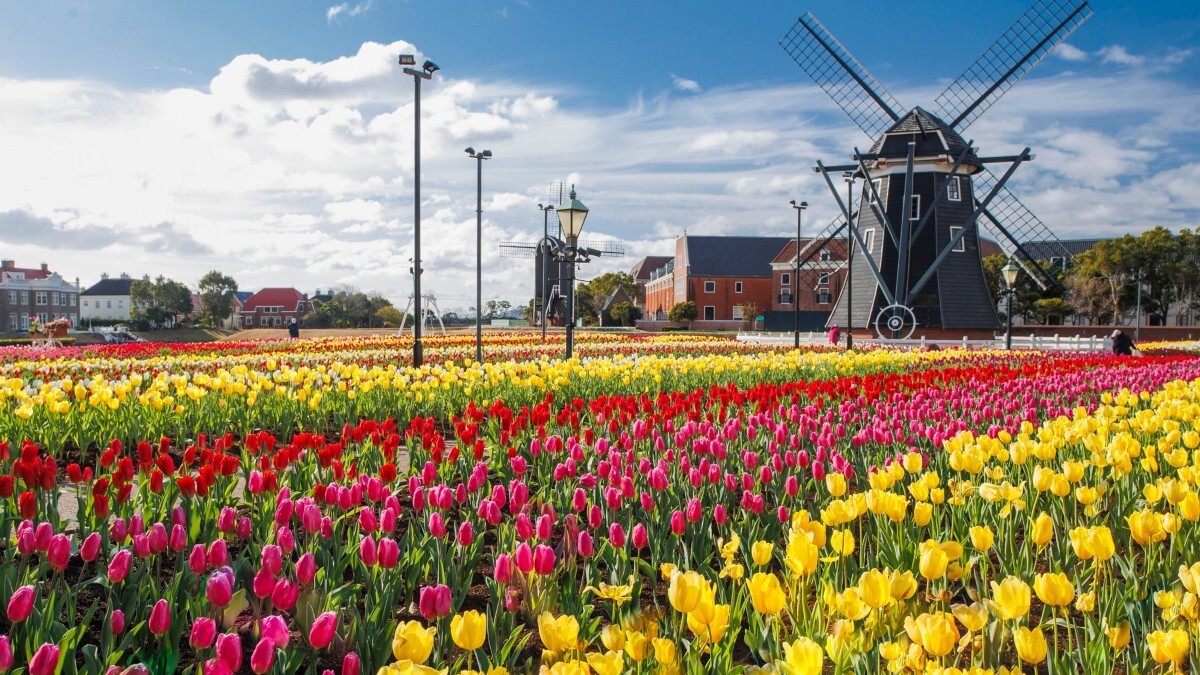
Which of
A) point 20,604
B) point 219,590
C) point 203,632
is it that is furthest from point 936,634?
point 20,604

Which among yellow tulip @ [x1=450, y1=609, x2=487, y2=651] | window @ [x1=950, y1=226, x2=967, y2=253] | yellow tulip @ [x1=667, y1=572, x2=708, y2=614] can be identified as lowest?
yellow tulip @ [x1=450, y1=609, x2=487, y2=651]

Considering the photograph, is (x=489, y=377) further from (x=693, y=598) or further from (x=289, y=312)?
(x=289, y=312)

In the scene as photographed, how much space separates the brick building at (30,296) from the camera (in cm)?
10488

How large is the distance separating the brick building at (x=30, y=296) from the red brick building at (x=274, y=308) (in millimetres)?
21983

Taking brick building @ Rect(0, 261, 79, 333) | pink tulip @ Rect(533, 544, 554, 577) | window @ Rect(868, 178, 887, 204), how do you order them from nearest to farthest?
1. pink tulip @ Rect(533, 544, 554, 577)
2. window @ Rect(868, 178, 887, 204)
3. brick building @ Rect(0, 261, 79, 333)

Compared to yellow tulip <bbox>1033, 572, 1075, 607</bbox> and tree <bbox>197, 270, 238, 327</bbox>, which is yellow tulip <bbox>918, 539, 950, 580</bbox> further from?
tree <bbox>197, 270, 238, 327</bbox>

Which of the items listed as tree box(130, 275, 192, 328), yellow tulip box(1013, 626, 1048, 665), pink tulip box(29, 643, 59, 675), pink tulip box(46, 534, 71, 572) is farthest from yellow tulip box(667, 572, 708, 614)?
tree box(130, 275, 192, 328)

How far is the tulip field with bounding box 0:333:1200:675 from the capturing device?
2.49 metres

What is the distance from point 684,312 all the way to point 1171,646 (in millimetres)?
76559

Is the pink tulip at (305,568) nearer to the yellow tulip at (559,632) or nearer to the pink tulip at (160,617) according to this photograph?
the pink tulip at (160,617)

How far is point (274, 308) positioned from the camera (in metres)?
125

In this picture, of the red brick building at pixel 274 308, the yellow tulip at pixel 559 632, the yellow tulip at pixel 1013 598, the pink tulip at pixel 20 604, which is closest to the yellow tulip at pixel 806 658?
the yellow tulip at pixel 559 632

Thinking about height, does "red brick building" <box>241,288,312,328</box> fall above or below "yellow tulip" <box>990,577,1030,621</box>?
above

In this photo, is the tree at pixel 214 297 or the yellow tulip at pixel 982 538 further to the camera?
the tree at pixel 214 297
